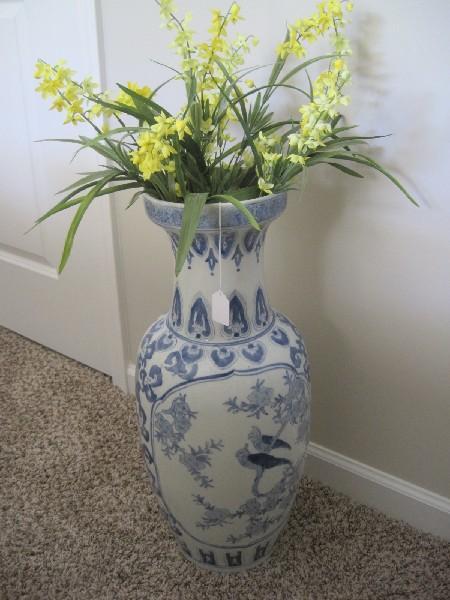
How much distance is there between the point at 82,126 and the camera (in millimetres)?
1413

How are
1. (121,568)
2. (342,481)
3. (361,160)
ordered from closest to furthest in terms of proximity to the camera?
1. (361,160)
2. (121,568)
3. (342,481)

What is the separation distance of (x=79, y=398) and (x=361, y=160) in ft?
3.46

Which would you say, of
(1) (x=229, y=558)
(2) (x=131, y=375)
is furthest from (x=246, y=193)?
(2) (x=131, y=375)

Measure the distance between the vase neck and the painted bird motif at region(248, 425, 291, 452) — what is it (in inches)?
5.9

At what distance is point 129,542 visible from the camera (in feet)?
4.09

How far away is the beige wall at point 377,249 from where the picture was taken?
38.7 inches

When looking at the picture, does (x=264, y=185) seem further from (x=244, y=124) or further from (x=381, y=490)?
(x=381, y=490)

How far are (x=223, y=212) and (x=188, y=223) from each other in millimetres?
94

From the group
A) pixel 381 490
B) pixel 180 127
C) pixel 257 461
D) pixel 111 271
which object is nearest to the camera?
pixel 180 127

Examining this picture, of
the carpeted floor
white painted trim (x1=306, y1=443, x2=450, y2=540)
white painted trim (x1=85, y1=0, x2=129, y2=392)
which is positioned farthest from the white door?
→ white painted trim (x1=306, y1=443, x2=450, y2=540)

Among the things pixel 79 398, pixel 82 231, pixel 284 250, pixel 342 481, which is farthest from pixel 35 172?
pixel 342 481

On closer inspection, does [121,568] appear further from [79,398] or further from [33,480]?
[79,398]

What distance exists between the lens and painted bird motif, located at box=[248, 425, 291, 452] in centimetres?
99

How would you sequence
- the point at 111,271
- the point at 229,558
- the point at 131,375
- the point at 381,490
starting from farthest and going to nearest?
the point at 131,375, the point at 111,271, the point at 381,490, the point at 229,558
